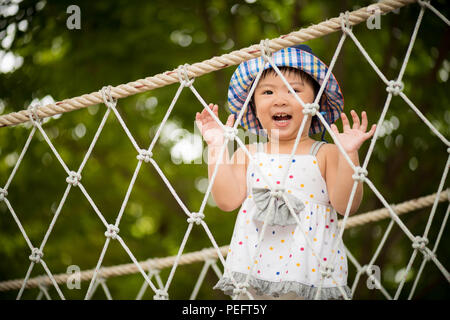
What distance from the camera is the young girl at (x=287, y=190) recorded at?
1042 millimetres

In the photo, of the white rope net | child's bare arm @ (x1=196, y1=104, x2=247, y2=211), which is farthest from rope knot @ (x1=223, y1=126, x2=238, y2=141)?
child's bare arm @ (x1=196, y1=104, x2=247, y2=211)

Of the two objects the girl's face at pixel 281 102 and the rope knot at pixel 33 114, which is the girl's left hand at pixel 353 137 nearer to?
the girl's face at pixel 281 102

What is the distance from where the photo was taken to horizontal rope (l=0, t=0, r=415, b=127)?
91cm

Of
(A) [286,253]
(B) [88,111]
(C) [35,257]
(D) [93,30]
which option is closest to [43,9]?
(D) [93,30]

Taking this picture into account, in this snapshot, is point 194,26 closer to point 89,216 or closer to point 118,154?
point 118,154

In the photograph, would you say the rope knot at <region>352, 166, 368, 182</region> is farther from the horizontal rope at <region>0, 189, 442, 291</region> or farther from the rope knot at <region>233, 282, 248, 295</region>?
the horizontal rope at <region>0, 189, 442, 291</region>

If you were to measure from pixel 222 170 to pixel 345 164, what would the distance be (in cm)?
30

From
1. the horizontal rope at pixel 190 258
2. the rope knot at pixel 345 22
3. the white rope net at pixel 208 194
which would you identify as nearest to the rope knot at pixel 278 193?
the white rope net at pixel 208 194

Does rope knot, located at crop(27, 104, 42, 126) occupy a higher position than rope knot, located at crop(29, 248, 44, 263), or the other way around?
rope knot, located at crop(27, 104, 42, 126)

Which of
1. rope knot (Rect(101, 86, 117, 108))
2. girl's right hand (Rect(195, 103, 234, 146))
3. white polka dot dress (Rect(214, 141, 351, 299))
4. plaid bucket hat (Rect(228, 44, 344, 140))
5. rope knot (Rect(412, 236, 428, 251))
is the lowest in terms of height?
rope knot (Rect(412, 236, 428, 251))

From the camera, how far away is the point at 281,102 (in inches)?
43.4

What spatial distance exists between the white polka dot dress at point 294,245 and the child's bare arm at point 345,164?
1.2 inches

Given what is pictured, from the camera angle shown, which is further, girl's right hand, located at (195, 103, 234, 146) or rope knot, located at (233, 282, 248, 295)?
girl's right hand, located at (195, 103, 234, 146)

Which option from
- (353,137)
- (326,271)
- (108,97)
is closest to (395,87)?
(353,137)
